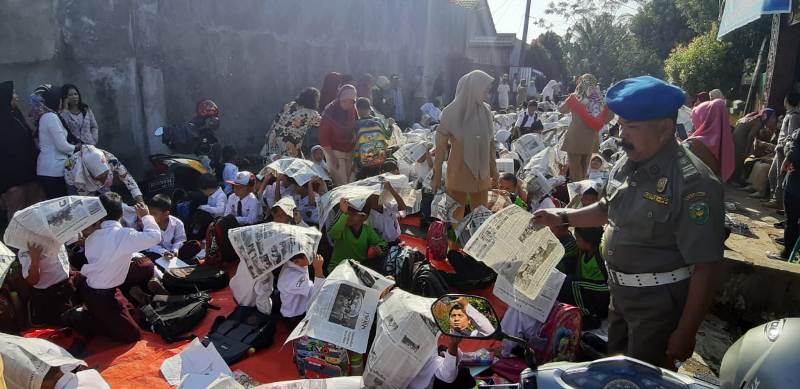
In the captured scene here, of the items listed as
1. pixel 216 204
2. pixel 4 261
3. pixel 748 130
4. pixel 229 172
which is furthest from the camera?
pixel 748 130

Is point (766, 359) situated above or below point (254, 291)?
above

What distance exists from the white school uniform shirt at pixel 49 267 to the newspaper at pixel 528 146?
5.56m

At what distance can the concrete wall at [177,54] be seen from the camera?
5.86 meters

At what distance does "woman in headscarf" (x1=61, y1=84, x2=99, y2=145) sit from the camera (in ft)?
16.5

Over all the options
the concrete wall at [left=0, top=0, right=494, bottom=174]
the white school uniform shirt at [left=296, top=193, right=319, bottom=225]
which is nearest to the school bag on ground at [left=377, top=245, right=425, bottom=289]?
the white school uniform shirt at [left=296, top=193, right=319, bottom=225]

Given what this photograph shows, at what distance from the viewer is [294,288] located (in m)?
3.42

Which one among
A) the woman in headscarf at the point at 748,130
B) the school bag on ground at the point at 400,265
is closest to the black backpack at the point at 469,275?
the school bag on ground at the point at 400,265

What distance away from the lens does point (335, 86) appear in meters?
7.30

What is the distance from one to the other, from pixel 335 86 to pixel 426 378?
5.56m

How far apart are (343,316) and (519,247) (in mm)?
996

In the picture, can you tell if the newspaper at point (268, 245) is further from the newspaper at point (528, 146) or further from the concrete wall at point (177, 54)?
the newspaper at point (528, 146)

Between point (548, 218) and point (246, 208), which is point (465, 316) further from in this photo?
point (246, 208)

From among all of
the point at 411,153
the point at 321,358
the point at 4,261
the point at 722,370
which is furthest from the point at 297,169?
the point at 722,370

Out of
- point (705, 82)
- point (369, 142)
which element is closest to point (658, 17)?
point (705, 82)
